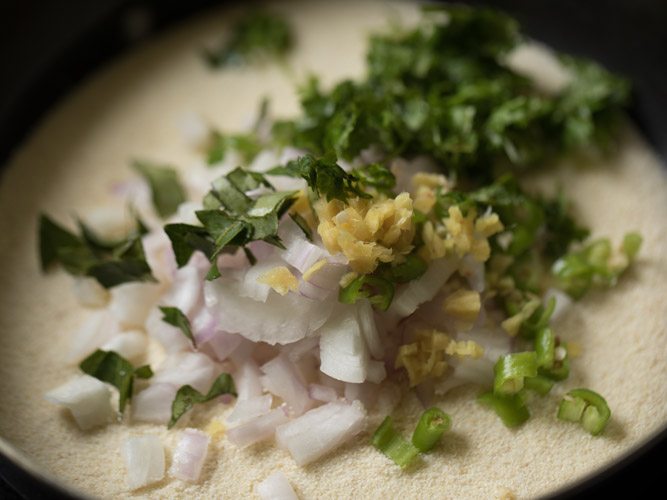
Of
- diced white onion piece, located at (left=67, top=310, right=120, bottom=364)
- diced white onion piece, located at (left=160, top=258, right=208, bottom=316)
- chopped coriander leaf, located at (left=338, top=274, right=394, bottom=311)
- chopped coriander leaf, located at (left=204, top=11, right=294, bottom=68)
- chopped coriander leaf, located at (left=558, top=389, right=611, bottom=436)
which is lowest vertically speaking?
chopped coriander leaf, located at (left=558, top=389, right=611, bottom=436)

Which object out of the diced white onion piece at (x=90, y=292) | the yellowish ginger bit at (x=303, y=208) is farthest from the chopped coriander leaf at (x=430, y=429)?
the diced white onion piece at (x=90, y=292)

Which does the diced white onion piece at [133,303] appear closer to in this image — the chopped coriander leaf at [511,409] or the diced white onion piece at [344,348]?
the diced white onion piece at [344,348]

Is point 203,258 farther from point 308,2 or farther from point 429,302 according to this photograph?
point 308,2

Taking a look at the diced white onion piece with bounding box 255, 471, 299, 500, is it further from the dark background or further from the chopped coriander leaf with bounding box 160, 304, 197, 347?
the dark background

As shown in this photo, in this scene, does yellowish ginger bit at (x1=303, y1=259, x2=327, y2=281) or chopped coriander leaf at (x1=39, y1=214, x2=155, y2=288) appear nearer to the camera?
yellowish ginger bit at (x1=303, y1=259, x2=327, y2=281)

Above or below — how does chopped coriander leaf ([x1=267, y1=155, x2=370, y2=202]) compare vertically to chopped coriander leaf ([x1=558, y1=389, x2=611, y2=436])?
above

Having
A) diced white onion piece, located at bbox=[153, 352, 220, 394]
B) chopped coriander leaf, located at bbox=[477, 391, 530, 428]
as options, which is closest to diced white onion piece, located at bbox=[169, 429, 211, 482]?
diced white onion piece, located at bbox=[153, 352, 220, 394]

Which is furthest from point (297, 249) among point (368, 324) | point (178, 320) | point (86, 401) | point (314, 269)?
point (86, 401)
